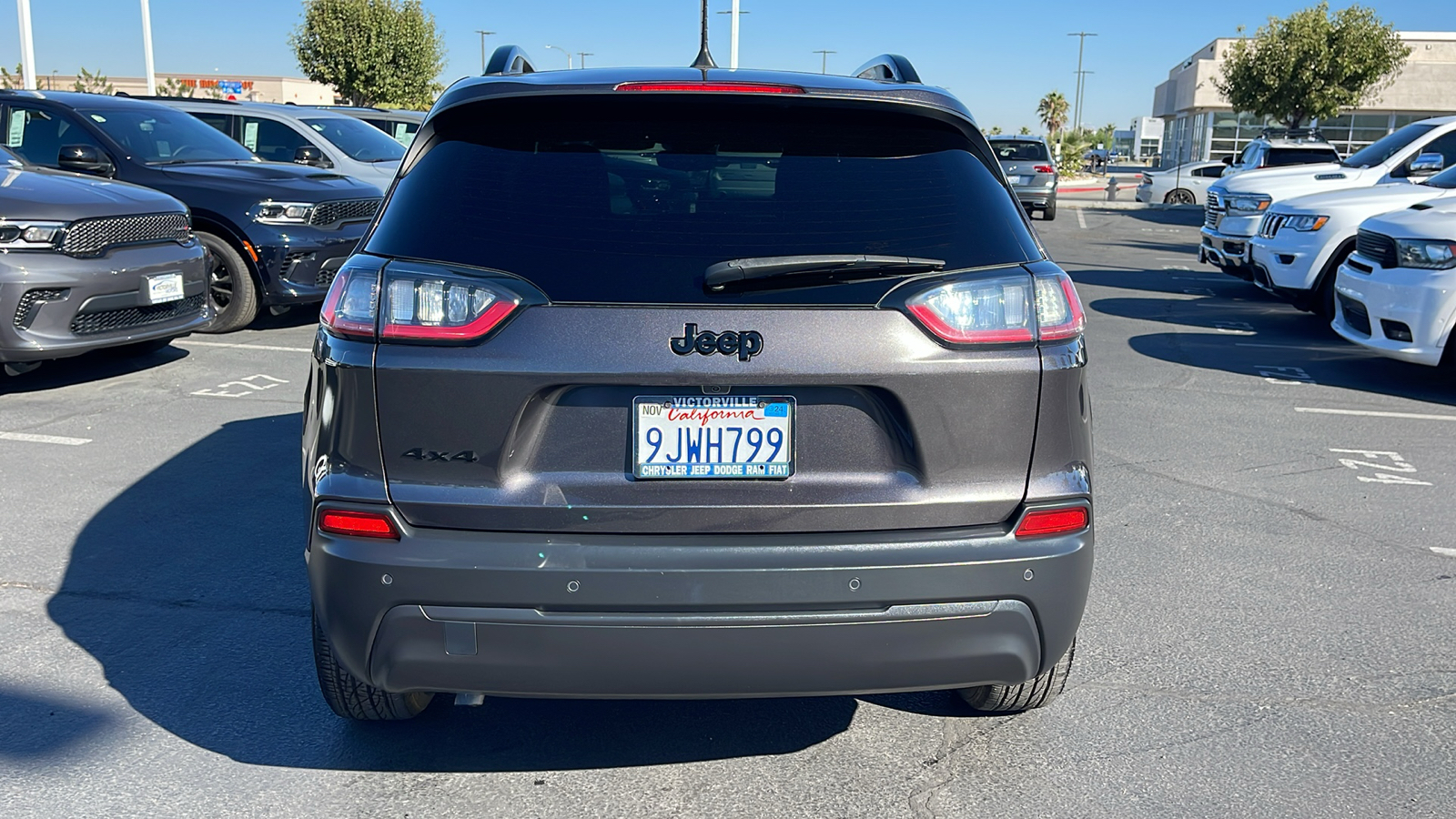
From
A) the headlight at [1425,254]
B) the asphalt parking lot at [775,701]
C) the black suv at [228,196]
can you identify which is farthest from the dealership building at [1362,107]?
the asphalt parking lot at [775,701]

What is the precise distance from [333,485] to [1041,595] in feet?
5.05

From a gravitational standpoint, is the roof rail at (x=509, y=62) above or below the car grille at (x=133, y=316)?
above

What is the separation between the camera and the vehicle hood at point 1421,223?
7590mm

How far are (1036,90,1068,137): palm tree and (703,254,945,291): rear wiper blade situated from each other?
98305 millimetres

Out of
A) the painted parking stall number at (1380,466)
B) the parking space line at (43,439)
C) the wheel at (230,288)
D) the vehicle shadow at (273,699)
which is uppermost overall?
the wheel at (230,288)

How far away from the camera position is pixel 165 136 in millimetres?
9992

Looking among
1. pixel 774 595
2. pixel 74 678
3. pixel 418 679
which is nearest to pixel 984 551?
pixel 774 595

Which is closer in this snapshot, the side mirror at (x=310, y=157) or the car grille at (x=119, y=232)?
the car grille at (x=119, y=232)

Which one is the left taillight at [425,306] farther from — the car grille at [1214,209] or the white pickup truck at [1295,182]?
the car grille at [1214,209]

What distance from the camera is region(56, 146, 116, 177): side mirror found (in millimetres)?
8307

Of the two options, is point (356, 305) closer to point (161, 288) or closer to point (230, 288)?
point (161, 288)

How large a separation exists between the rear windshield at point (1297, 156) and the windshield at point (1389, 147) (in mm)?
7593

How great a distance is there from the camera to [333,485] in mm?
2541

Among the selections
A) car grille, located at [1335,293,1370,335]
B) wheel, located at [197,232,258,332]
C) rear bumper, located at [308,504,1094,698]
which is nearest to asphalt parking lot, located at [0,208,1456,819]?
rear bumper, located at [308,504,1094,698]
